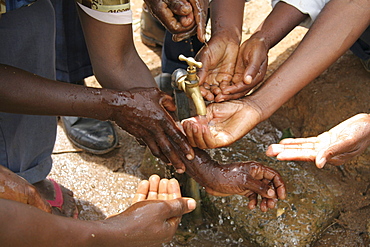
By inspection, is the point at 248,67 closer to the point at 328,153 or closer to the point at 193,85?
the point at 193,85

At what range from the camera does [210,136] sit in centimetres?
210

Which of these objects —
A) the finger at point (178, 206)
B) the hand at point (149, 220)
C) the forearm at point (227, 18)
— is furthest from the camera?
the forearm at point (227, 18)

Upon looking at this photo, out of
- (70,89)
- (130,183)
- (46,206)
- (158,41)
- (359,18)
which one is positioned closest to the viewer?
(46,206)

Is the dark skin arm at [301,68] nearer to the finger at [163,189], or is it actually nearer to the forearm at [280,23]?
the forearm at [280,23]

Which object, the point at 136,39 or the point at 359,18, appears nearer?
the point at 359,18

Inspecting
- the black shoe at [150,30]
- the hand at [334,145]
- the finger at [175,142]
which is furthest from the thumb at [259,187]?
the black shoe at [150,30]

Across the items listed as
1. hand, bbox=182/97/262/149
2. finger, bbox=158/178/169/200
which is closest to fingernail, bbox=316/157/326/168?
hand, bbox=182/97/262/149

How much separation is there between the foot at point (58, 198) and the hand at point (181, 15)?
1.16 metres

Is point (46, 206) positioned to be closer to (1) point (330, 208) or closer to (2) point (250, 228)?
(2) point (250, 228)

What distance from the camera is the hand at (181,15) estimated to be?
2057 mm

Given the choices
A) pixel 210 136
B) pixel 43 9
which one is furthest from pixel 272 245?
pixel 43 9

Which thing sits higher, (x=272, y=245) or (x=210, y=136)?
(x=210, y=136)

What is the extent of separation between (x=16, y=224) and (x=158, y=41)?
9.50 ft

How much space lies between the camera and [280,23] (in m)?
2.57
